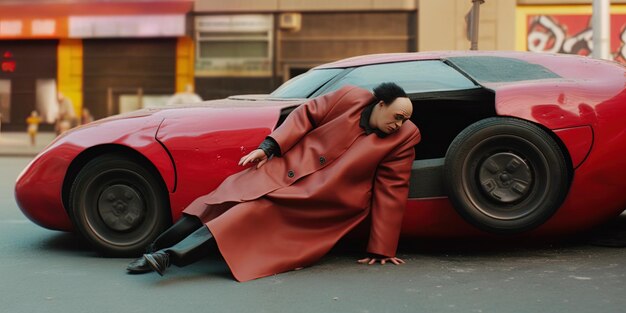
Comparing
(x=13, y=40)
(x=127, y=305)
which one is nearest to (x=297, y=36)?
(x=13, y=40)

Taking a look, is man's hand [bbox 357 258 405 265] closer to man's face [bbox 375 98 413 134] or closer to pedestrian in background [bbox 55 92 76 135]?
man's face [bbox 375 98 413 134]

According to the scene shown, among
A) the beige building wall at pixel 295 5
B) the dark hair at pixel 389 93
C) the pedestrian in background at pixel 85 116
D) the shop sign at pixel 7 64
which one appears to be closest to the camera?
the dark hair at pixel 389 93

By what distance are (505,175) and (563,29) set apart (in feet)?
49.7

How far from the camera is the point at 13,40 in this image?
20.5m

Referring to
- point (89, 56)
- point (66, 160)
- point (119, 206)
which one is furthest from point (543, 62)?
point (89, 56)

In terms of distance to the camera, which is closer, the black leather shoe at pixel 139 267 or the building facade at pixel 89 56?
the black leather shoe at pixel 139 267

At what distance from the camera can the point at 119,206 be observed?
15.7 ft

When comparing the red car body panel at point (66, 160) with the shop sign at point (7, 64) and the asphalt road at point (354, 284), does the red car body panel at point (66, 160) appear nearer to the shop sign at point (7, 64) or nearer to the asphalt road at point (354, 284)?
the asphalt road at point (354, 284)

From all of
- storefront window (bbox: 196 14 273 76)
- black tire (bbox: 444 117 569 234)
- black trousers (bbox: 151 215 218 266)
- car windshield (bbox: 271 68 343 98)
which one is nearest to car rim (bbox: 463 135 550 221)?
black tire (bbox: 444 117 569 234)

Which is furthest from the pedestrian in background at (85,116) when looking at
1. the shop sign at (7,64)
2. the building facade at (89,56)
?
the shop sign at (7,64)

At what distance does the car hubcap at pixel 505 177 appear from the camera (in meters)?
4.48

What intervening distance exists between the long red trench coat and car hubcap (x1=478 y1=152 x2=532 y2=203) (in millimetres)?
468

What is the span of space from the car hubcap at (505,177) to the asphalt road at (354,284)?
16.9 inches

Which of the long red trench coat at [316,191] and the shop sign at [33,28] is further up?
the shop sign at [33,28]
